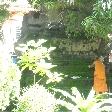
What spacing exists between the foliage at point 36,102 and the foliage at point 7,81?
34 cm

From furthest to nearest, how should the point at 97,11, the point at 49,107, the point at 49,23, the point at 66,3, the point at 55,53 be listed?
the point at 49,23
the point at 55,53
the point at 66,3
the point at 97,11
the point at 49,107

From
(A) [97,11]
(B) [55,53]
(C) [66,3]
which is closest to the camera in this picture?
(A) [97,11]

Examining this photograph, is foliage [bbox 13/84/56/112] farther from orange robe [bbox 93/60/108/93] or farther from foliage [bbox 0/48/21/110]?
orange robe [bbox 93/60/108/93]

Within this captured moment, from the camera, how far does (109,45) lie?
1703 centimetres

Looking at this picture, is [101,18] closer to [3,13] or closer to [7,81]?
[7,81]

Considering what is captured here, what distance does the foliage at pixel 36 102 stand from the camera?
9.23 metres

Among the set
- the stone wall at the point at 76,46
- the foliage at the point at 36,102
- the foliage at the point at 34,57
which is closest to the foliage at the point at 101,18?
the foliage at the point at 34,57

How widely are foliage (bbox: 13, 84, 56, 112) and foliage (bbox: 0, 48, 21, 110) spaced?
34 cm

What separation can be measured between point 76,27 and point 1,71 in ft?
17.7

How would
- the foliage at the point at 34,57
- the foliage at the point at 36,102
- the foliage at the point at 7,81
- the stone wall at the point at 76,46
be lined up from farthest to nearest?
the stone wall at the point at 76,46 < the foliage at the point at 34,57 < the foliage at the point at 7,81 < the foliage at the point at 36,102

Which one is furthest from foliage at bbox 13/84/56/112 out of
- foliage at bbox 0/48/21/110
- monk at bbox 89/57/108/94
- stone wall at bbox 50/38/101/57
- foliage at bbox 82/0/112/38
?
stone wall at bbox 50/38/101/57

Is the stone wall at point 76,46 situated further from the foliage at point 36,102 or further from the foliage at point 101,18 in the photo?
the foliage at point 36,102

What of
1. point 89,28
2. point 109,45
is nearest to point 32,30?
point 109,45

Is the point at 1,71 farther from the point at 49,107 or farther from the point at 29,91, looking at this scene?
the point at 49,107
